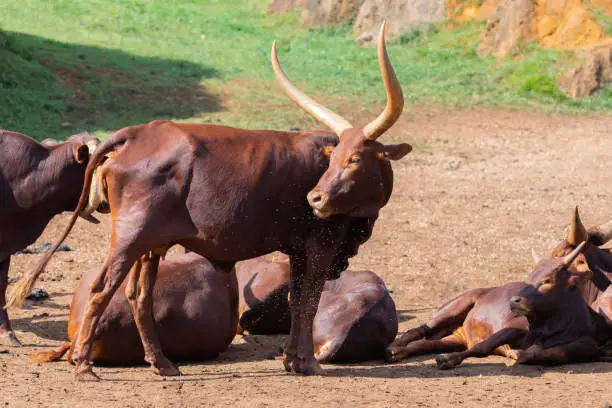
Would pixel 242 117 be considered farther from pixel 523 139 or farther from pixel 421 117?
pixel 523 139

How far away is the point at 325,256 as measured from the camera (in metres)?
8.19

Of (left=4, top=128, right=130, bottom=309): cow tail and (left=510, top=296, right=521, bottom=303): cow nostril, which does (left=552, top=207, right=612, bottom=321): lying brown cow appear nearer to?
(left=510, top=296, right=521, bottom=303): cow nostril

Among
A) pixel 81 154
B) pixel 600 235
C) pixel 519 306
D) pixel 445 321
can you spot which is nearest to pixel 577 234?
pixel 600 235

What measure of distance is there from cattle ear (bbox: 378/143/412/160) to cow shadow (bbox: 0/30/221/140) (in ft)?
34.1

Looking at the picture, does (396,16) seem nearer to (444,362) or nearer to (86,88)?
(86,88)

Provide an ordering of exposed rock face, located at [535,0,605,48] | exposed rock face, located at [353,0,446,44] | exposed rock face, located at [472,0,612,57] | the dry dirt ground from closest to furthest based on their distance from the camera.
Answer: the dry dirt ground
exposed rock face, located at [535,0,605,48]
exposed rock face, located at [472,0,612,57]
exposed rock face, located at [353,0,446,44]

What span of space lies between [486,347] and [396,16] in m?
18.7

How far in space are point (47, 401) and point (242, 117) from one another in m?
12.4

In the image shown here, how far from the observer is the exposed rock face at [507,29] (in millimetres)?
23656

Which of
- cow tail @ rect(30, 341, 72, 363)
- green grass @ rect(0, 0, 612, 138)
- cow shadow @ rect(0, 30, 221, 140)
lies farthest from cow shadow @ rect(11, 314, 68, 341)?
green grass @ rect(0, 0, 612, 138)

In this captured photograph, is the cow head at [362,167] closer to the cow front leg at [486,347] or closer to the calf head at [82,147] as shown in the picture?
the cow front leg at [486,347]

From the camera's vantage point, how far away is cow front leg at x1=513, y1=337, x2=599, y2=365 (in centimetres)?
866

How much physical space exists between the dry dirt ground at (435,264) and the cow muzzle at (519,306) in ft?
1.40

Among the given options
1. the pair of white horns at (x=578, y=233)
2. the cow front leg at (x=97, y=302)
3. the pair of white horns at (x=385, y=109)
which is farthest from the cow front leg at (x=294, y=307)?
the pair of white horns at (x=578, y=233)
